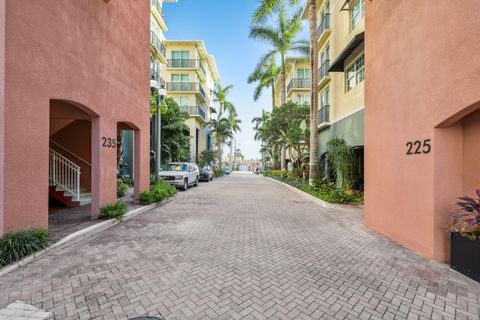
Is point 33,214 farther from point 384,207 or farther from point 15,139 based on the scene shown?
point 384,207

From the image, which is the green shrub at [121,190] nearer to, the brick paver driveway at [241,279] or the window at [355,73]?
the brick paver driveway at [241,279]

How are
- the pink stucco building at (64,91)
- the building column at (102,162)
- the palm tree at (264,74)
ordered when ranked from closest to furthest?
the pink stucco building at (64,91), the building column at (102,162), the palm tree at (264,74)

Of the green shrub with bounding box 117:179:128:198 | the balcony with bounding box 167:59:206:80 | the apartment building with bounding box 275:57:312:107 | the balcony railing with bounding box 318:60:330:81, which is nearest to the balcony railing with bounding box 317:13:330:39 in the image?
the balcony railing with bounding box 318:60:330:81

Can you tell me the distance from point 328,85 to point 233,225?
14180 millimetres

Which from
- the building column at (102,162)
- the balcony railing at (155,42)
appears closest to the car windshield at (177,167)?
the building column at (102,162)

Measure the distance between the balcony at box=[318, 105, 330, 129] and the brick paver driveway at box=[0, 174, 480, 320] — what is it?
11846mm

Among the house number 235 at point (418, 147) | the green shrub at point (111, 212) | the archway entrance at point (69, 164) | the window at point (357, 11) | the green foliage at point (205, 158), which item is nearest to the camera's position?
the house number 235 at point (418, 147)

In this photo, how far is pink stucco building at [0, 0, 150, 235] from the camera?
4465 millimetres

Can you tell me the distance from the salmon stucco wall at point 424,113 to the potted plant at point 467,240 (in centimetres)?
32

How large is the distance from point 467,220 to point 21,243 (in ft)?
26.0

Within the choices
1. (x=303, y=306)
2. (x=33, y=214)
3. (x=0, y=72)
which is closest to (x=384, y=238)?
(x=303, y=306)

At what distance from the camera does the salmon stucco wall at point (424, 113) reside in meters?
4.11

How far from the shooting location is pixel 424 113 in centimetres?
483

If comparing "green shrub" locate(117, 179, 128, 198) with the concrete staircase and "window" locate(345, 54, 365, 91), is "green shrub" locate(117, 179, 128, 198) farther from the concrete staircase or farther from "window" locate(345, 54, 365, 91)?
"window" locate(345, 54, 365, 91)
